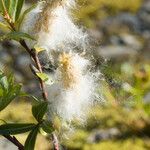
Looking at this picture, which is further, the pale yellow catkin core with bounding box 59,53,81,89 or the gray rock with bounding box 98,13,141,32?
the gray rock with bounding box 98,13,141,32

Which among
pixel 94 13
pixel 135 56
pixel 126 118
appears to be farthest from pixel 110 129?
pixel 94 13

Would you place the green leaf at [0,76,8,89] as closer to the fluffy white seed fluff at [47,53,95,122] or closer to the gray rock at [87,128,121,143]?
the fluffy white seed fluff at [47,53,95,122]

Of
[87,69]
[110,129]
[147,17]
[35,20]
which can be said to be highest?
[35,20]

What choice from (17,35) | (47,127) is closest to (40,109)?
(47,127)

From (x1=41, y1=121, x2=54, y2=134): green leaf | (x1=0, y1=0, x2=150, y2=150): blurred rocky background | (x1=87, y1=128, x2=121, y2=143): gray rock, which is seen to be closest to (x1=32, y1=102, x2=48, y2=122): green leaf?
(x1=41, y1=121, x2=54, y2=134): green leaf

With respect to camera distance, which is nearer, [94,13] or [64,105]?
[64,105]

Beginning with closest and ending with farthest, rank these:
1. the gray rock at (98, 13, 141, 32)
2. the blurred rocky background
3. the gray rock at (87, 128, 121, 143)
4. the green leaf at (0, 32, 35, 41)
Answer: the green leaf at (0, 32, 35, 41) < the blurred rocky background < the gray rock at (87, 128, 121, 143) < the gray rock at (98, 13, 141, 32)

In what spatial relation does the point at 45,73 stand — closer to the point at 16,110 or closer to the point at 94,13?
the point at 16,110

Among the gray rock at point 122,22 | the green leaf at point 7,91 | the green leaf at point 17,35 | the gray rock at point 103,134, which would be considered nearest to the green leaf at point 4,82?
the green leaf at point 7,91
